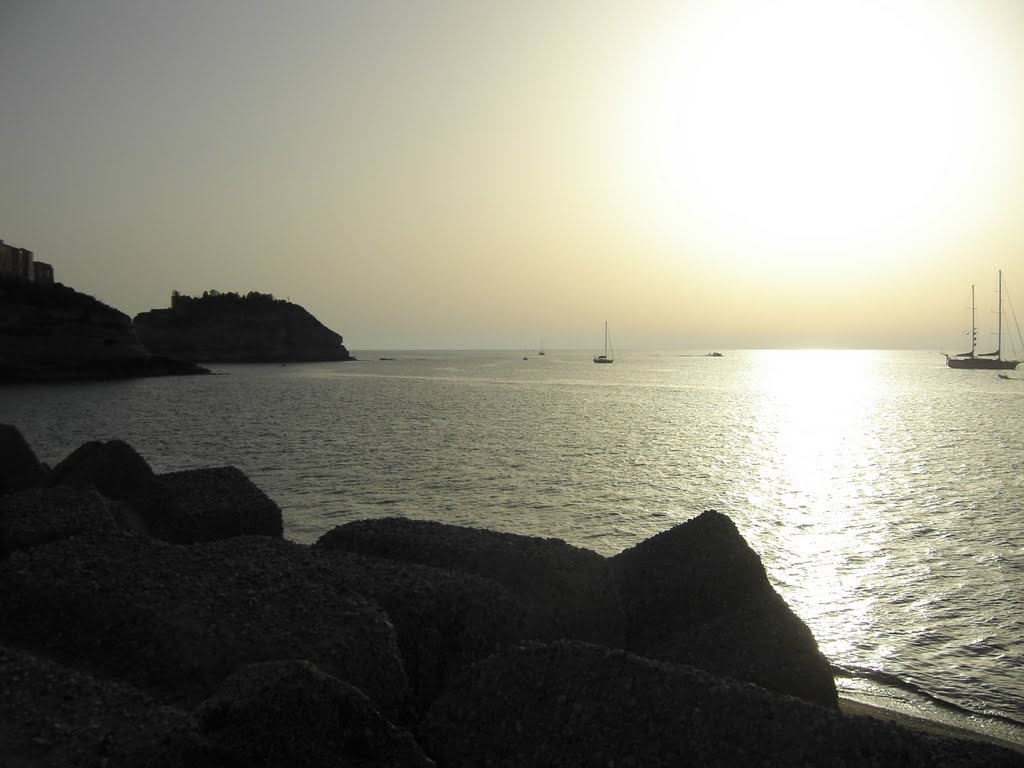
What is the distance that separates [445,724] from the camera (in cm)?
551

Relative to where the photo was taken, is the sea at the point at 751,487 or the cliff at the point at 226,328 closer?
the sea at the point at 751,487

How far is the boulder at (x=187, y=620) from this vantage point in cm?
596

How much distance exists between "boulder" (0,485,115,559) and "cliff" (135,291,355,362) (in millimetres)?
178709

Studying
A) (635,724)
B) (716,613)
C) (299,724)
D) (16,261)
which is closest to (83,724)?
(299,724)

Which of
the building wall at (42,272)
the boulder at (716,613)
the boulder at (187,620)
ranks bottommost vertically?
the boulder at (716,613)

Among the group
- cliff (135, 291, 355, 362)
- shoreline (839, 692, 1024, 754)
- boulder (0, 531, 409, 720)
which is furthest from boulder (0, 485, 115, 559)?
cliff (135, 291, 355, 362)

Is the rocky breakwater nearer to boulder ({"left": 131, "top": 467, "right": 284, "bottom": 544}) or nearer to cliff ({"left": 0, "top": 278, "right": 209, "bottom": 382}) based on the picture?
boulder ({"left": 131, "top": 467, "right": 284, "bottom": 544})

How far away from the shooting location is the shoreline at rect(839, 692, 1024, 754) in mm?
8008

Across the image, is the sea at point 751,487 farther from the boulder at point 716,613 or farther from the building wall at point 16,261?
the building wall at point 16,261

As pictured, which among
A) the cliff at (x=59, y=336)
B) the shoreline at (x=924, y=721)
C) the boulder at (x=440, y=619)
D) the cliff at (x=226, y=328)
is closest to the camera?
the boulder at (x=440, y=619)

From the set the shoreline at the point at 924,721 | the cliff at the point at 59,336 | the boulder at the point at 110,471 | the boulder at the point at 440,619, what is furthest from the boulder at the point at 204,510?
the cliff at the point at 59,336

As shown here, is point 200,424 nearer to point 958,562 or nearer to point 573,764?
point 958,562

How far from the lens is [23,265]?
124m

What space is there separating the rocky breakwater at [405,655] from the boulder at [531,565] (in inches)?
1.2
